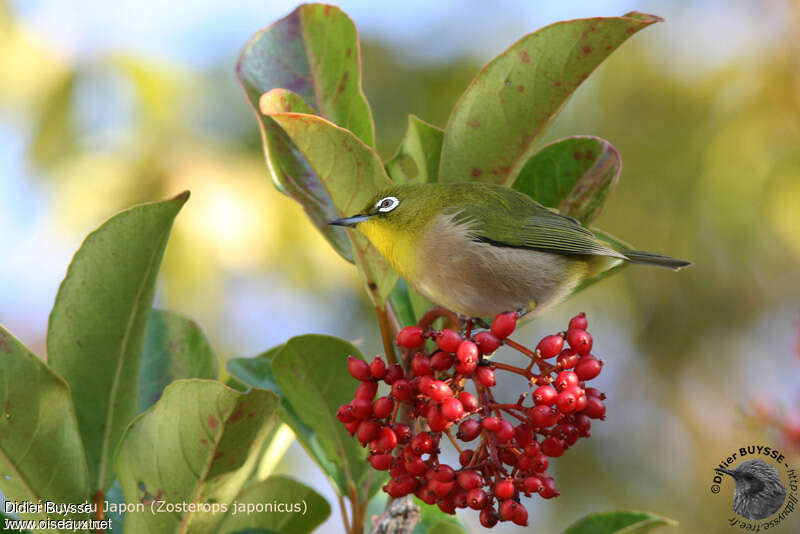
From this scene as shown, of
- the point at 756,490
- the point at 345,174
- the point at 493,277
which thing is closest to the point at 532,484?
the point at 493,277

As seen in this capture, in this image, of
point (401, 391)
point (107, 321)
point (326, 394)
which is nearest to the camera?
point (401, 391)

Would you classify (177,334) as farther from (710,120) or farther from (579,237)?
(710,120)

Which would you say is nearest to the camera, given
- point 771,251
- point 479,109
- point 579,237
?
point 479,109

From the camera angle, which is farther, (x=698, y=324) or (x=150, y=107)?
(x=698, y=324)

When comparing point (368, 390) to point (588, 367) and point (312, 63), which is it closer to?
point (588, 367)

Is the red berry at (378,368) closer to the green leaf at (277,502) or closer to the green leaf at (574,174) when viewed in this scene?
the green leaf at (277,502)

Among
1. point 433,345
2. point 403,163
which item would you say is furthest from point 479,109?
point 433,345

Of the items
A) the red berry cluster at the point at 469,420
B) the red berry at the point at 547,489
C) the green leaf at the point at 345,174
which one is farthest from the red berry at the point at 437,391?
the green leaf at the point at 345,174

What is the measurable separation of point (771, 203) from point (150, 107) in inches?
223

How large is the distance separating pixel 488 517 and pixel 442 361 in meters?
0.40

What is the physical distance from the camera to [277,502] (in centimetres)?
241

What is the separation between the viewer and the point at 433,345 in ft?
7.54

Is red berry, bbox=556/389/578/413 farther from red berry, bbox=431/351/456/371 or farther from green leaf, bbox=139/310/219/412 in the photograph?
green leaf, bbox=139/310/219/412

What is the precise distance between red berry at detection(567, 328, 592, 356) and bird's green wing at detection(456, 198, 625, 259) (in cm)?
53
